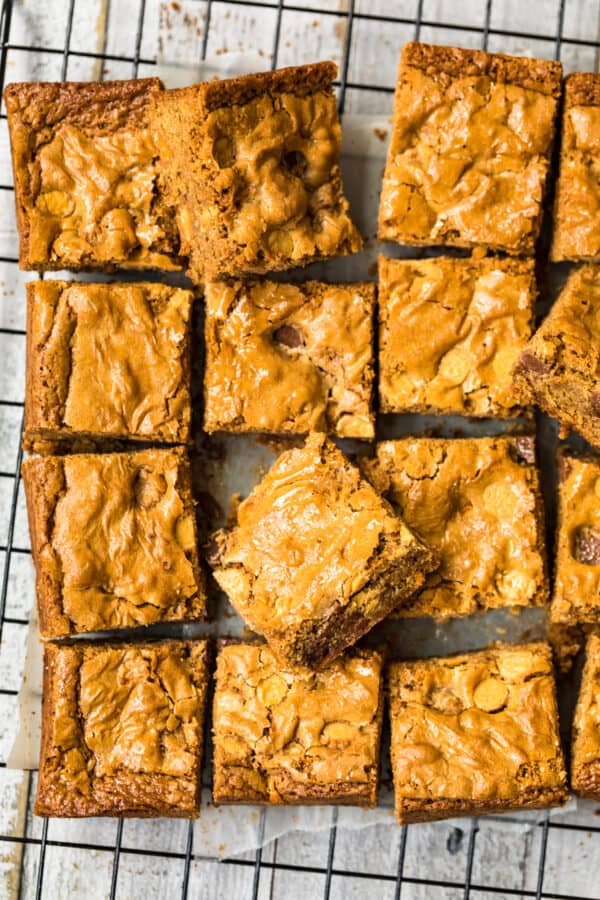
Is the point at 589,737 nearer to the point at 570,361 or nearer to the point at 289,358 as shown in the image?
the point at 570,361

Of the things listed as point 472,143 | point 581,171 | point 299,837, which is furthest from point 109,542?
point 581,171

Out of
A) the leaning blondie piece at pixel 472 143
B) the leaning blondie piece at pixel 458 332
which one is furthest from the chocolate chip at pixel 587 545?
the leaning blondie piece at pixel 472 143

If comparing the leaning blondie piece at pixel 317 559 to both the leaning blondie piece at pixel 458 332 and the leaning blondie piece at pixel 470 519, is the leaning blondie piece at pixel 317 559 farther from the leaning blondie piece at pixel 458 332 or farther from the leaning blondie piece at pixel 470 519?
the leaning blondie piece at pixel 458 332

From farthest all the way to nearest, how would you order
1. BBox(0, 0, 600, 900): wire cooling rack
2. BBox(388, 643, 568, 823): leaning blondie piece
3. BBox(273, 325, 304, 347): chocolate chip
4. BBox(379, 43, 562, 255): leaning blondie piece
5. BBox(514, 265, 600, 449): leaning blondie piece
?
BBox(0, 0, 600, 900): wire cooling rack → BBox(273, 325, 304, 347): chocolate chip → BBox(379, 43, 562, 255): leaning blondie piece → BBox(388, 643, 568, 823): leaning blondie piece → BBox(514, 265, 600, 449): leaning blondie piece

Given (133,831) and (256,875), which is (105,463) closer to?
(133,831)

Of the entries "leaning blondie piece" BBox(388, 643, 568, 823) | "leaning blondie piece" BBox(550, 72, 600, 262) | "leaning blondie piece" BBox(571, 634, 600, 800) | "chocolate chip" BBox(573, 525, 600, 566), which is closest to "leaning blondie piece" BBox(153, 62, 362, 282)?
"leaning blondie piece" BBox(550, 72, 600, 262)

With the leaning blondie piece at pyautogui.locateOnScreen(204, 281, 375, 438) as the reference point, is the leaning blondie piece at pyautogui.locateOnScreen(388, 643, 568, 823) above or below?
→ below

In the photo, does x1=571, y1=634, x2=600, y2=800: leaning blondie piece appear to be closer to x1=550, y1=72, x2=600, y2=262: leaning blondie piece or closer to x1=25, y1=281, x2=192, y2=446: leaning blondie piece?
x1=550, y1=72, x2=600, y2=262: leaning blondie piece
